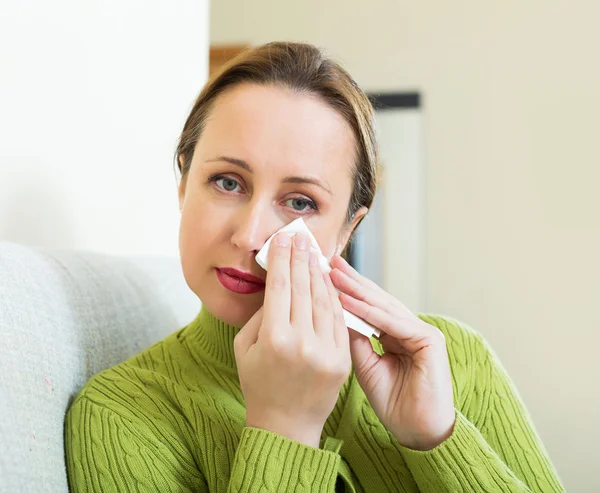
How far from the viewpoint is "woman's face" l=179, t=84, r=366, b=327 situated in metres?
0.88

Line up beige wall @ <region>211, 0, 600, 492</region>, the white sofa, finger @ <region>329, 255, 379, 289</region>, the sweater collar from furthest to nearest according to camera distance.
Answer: beige wall @ <region>211, 0, 600, 492</region>, the sweater collar, finger @ <region>329, 255, 379, 289</region>, the white sofa

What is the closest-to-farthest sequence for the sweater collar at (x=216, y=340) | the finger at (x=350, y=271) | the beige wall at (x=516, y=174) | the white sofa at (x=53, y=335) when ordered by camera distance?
the white sofa at (x=53, y=335) → the finger at (x=350, y=271) → the sweater collar at (x=216, y=340) → the beige wall at (x=516, y=174)

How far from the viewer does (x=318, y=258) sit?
2.82ft

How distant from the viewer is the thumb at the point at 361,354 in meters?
0.91

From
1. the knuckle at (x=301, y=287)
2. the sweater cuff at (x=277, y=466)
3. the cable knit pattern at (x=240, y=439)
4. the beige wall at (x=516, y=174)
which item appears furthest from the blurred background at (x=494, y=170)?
the sweater cuff at (x=277, y=466)

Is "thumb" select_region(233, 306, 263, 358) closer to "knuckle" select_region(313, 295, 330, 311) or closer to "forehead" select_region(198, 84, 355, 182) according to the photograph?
"knuckle" select_region(313, 295, 330, 311)

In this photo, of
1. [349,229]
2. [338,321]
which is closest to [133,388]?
[338,321]

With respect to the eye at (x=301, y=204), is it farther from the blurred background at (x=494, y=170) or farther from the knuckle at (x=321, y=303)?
the blurred background at (x=494, y=170)

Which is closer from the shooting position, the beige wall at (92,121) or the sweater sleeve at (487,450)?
the sweater sleeve at (487,450)

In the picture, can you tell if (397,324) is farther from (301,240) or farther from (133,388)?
(133,388)

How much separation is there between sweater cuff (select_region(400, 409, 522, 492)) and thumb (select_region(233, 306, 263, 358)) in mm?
270

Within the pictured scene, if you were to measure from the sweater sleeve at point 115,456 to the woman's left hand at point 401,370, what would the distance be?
0.28 meters

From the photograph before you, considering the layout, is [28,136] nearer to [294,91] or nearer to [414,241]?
[294,91]

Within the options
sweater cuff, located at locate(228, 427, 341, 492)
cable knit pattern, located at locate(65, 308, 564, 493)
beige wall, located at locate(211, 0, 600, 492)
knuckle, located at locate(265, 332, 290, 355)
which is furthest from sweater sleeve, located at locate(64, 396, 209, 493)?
beige wall, located at locate(211, 0, 600, 492)
